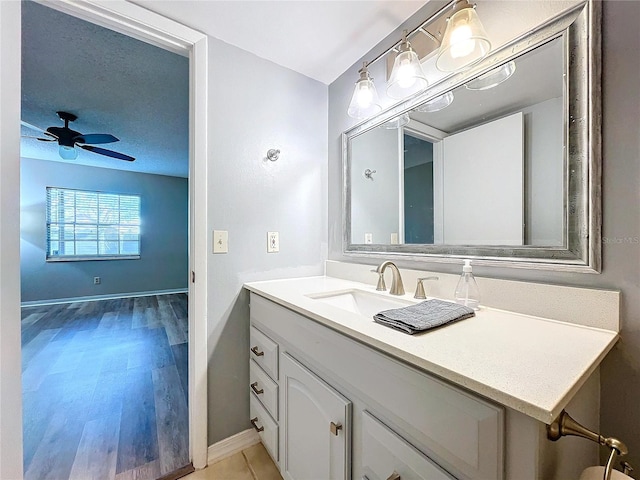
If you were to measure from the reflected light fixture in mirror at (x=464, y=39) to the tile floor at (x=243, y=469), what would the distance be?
6.38 ft

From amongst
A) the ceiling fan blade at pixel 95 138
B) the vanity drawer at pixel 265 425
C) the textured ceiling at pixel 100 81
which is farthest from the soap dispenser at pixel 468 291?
the ceiling fan blade at pixel 95 138

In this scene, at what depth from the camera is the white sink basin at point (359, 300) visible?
1129mm

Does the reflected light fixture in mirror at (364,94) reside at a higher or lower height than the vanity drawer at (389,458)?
higher

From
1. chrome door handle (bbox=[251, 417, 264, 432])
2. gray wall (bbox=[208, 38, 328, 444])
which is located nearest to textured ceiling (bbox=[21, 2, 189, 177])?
gray wall (bbox=[208, 38, 328, 444])

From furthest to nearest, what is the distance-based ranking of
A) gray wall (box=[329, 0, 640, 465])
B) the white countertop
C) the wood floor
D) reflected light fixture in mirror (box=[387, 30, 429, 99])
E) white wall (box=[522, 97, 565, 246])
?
1. the wood floor
2. reflected light fixture in mirror (box=[387, 30, 429, 99])
3. white wall (box=[522, 97, 565, 246])
4. gray wall (box=[329, 0, 640, 465])
5. the white countertop

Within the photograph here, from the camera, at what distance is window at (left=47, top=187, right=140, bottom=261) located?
4.33m

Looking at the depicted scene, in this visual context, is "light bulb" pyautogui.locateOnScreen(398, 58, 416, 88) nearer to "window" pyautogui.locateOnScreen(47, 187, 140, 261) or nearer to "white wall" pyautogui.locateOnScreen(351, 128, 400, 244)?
"white wall" pyautogui.locateOnScreen(351, 128, 400, 244)

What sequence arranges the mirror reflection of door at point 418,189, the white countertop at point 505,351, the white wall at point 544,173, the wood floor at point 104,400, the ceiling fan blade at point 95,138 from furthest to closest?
the ceiling fan blade at point 95,138, the wood floor at point 104,400, the mirror reflection of door at point 418,189, the white wall at point 544,173, the white countertop at point 505,351

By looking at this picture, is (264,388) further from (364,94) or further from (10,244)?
(364,94)

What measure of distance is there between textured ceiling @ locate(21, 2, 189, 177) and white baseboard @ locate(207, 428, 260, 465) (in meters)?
2.35

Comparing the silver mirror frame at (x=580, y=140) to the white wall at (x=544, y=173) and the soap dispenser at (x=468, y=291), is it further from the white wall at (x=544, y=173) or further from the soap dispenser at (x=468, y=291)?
the soap dispenser at (x=468, y=291)

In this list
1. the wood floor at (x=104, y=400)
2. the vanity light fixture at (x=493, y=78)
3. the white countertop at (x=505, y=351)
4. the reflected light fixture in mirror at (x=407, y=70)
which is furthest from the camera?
the wood floor at (x=104, y=400)

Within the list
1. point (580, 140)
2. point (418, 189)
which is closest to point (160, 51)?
point (418, 189)

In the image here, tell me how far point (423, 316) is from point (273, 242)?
985 millimetres
